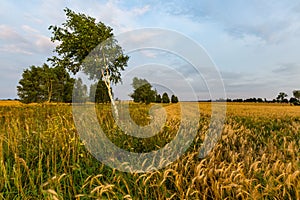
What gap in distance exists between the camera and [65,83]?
46.8m

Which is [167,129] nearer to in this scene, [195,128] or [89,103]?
[195,128]

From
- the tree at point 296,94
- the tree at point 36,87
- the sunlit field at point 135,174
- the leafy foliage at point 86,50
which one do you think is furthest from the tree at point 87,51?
the tree at point 296,94

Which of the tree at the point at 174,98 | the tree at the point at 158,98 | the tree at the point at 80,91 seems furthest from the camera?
the tree at the point at 80,91

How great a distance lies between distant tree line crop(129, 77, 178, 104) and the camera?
592 cm

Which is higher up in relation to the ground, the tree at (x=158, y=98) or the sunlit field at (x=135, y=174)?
the tree at (x=158, y=98)

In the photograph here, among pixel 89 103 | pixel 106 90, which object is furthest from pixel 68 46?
pixel 89 103

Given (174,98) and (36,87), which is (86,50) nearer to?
(174,98)

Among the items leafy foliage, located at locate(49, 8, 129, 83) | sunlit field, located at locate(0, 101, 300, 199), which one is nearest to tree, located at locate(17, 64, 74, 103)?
leafy foliage, located at locate(49, 8, 129, 83)

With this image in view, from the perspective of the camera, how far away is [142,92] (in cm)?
644

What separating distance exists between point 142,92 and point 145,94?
4.7 inches

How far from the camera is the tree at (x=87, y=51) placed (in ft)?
37.5

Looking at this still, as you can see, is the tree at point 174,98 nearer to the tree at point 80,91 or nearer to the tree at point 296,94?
the tree at point 80,91

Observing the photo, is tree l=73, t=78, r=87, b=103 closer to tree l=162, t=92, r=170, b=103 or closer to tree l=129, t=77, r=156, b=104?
tree l=129, t=77, r=156, b=104

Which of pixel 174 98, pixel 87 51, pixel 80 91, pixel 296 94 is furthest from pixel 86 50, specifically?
pixel 296 94
